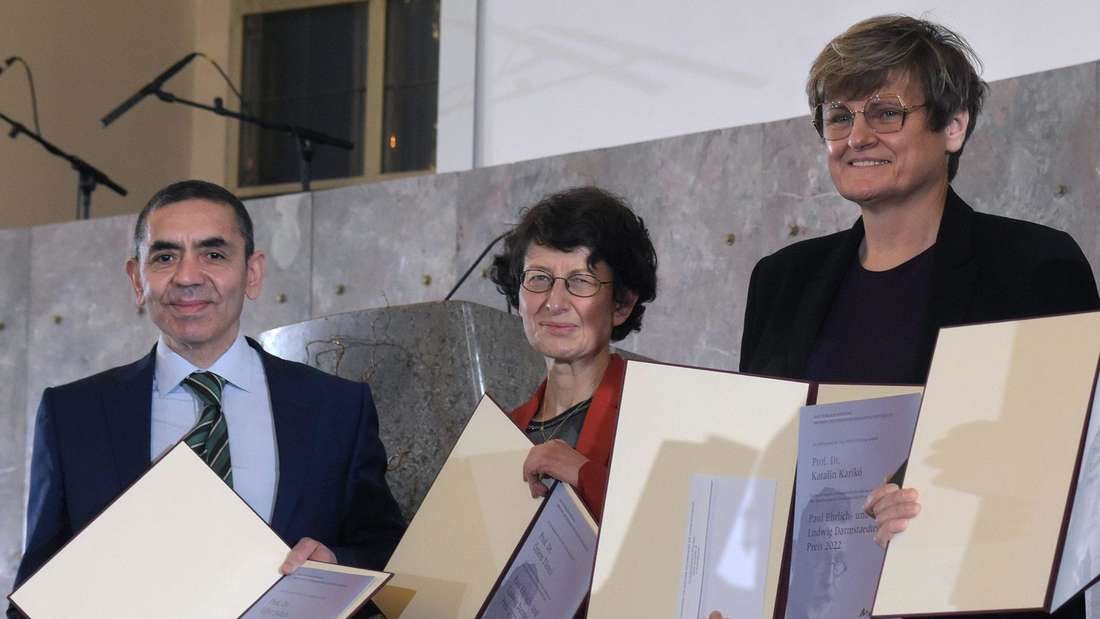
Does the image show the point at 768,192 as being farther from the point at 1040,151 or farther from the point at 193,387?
the point at 193,387

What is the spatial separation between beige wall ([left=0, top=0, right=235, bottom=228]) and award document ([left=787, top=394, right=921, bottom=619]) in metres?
7.77

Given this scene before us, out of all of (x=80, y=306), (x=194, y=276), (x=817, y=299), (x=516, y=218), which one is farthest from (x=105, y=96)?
(x=817, y=299)

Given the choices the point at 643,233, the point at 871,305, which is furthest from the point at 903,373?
the point at 643,233

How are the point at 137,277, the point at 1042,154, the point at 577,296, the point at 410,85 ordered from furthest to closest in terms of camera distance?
1. the point at 410,85
2. the point at 1042,154
3. the point at 137,277
4. the point at 577,296

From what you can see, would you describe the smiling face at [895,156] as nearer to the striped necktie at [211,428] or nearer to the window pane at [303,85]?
the striped necktie at [211,428]

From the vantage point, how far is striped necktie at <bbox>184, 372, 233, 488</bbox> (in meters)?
2.71

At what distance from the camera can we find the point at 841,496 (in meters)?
1.96

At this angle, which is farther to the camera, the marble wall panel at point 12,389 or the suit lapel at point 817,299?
the marble wall panel at point 12,389

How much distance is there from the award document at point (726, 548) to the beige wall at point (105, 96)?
769 centimetres

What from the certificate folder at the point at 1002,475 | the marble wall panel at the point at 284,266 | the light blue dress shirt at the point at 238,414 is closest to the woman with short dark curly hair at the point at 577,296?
the light blue dress shirt at the point at 238,414

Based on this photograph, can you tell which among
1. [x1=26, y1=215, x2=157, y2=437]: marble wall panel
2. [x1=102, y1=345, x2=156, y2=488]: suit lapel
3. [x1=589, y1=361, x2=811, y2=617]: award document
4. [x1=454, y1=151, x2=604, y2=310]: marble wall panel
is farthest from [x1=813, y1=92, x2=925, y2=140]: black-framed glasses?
[x1=26, y1=215, x2=157, y2=437]: marble wall panel

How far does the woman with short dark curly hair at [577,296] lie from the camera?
9.23 feet

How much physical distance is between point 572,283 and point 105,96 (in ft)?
25.0

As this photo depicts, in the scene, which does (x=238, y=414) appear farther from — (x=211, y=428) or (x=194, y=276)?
(x=194, y=276)
